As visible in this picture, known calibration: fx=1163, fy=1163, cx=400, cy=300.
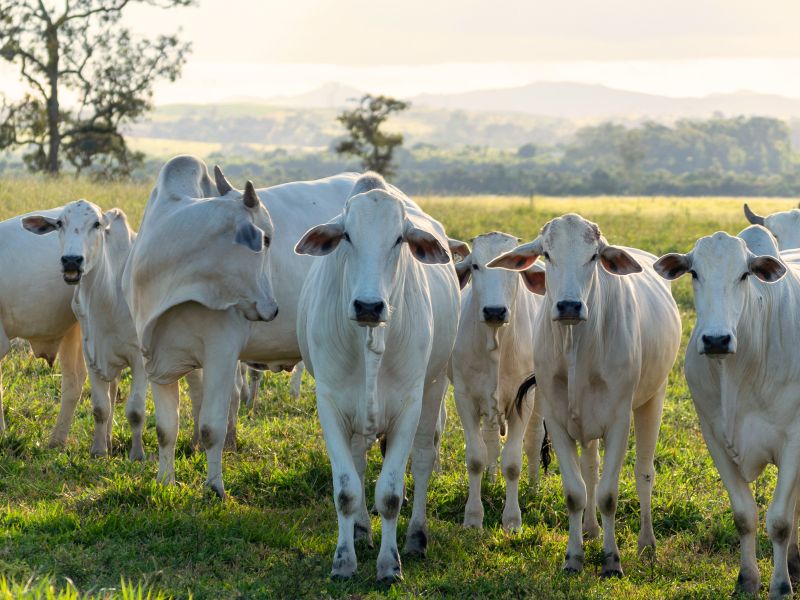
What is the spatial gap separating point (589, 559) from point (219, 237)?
10.3ft

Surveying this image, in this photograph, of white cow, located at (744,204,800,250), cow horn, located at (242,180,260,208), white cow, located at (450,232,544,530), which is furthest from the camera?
white cow, located at (744,204,800,250)

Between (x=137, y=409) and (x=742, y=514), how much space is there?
4.33m

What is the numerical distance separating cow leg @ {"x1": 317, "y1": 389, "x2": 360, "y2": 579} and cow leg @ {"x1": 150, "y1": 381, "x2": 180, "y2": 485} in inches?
68.0

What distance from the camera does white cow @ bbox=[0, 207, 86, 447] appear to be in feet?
29.5

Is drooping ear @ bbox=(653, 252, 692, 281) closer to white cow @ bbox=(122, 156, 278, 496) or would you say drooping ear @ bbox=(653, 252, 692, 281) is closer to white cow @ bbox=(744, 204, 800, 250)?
white cow @ bbox=(122, 156, 278, 496)

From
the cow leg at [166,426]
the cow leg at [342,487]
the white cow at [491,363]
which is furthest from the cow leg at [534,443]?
Answer: the cow leg at [166,426]

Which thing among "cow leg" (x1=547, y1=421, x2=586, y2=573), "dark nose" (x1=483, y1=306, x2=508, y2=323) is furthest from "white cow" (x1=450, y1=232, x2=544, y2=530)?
"cow leg" (x1=547, y1=421, x2=586, y2=573)

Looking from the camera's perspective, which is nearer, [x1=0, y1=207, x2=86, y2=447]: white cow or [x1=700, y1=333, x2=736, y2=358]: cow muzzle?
[x1=700, y1=333, x2=736, y2=358]: cow muzzle

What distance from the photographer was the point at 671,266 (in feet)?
20.5

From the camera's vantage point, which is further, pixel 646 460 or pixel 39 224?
pixel 39 224

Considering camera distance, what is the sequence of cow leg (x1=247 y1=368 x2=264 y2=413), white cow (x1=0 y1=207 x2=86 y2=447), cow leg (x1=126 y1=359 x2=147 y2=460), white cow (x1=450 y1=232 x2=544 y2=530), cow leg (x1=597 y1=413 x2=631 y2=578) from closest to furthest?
cow leg (x1=597 y1=413 x2=631 y2=578) < white cow (x1=450 y1=232 x2=544 y2=530) < cow leg (x1=126 y1=359 x2=147 y2=460) < white cow (x1=0 y1=207 x2=86 y2=447) < cow leg (x1=247 y1=368 x2=264 y2=413)

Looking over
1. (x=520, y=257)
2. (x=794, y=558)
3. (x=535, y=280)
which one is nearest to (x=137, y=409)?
(x=535, y=280)

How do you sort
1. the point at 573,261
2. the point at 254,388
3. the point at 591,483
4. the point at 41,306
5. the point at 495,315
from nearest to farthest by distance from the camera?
the point at 573,261 < the point at 495,315 < the point at 591,483 < the point at 41,306 < the point at 254,388

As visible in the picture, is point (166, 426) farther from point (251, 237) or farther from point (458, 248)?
point (458, 248)
